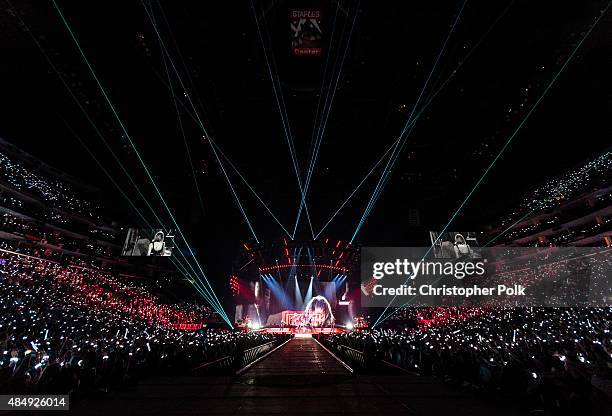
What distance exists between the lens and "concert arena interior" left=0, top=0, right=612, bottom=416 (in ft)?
23.8

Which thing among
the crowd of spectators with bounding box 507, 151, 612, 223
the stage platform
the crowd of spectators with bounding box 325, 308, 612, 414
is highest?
the crowd of spectators with bounding box 507, 151, 612, 223

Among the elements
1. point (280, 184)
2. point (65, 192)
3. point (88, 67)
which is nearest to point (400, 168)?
point (280, 184)

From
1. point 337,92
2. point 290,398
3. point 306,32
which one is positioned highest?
point 337,92

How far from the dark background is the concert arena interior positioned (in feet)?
0.27

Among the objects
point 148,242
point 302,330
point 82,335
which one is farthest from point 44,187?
point 302,330

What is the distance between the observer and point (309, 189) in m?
23.2

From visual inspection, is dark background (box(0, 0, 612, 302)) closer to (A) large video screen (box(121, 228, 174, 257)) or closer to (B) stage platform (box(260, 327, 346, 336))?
(A) large video screen (box(121, 228, 174, 257))

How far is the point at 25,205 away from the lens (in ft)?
93.5

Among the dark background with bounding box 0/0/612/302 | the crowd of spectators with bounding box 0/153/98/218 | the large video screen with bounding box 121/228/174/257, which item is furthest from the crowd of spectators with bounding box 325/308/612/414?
the crowd of spectators with bounding box 0/153/98/218

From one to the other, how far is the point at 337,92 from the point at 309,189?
33.8 ft

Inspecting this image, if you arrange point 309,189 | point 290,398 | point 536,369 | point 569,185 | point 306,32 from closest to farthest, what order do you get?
point 536,369
point 290,398
point 306,32
point 309,189
point 569,185

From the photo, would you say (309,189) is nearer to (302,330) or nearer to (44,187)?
(44,187)

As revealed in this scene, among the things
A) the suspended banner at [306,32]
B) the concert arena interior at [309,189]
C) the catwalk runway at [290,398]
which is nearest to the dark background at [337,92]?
the concert arena interior at [309,189]

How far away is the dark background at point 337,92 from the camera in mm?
10281
